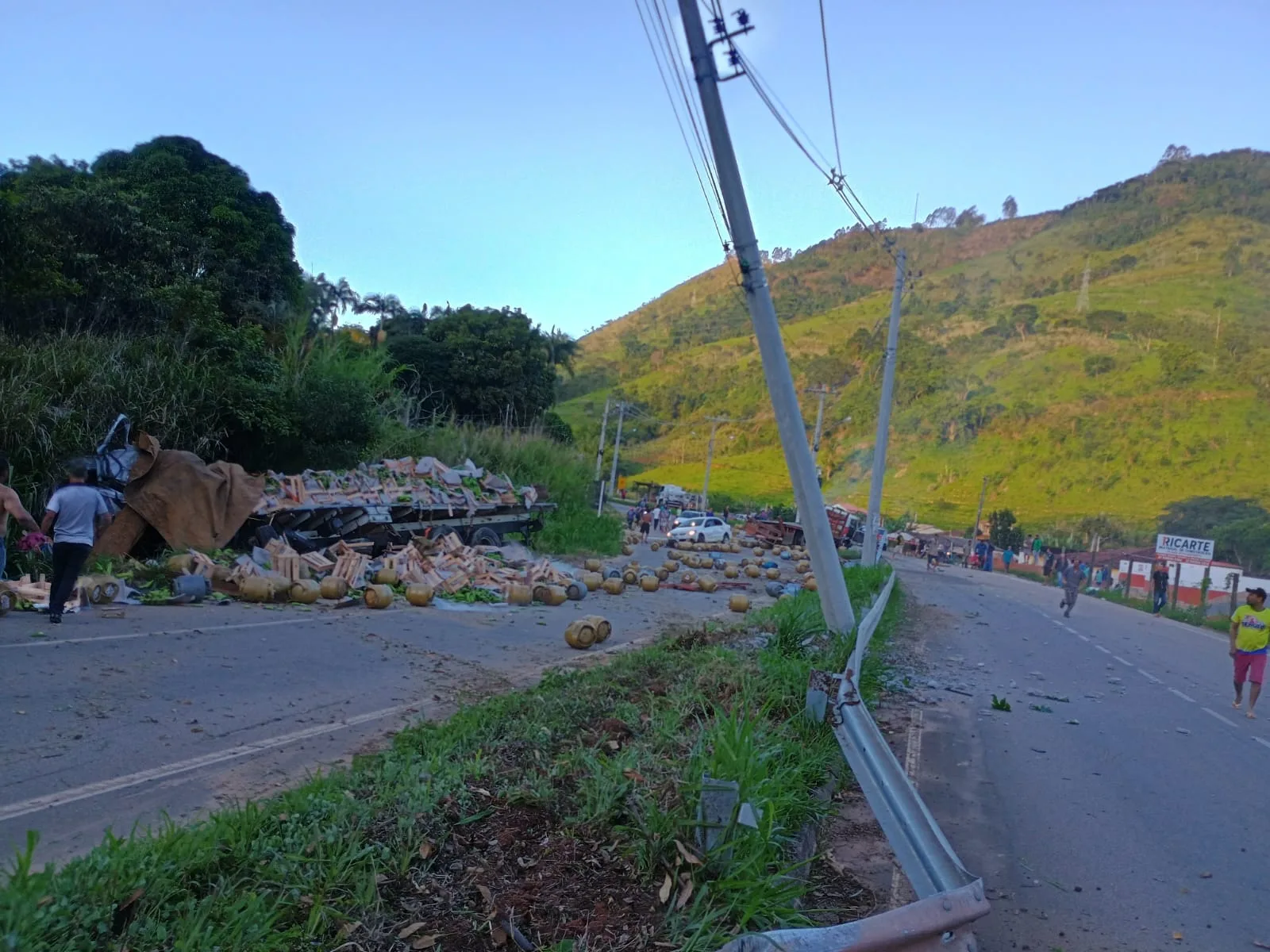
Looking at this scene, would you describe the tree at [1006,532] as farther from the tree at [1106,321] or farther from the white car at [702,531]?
the tree at [1106,321]

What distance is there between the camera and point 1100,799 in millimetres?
6996

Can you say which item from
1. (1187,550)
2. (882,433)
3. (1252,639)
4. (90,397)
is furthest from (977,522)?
(90,397)

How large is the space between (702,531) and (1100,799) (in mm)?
32541

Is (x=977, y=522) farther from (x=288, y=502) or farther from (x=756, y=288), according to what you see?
(x=756, y=288)

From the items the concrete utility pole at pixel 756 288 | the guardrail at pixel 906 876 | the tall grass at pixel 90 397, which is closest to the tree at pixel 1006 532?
the tall grass at pixel 90 397

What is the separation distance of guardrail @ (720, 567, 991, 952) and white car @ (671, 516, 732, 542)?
3302 cm

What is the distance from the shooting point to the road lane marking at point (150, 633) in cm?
826

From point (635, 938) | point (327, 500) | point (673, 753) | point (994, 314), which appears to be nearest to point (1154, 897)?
point (673, 753)

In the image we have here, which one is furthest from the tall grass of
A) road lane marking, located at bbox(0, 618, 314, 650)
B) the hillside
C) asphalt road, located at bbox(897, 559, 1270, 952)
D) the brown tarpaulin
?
the hillside

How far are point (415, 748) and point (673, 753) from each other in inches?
61.1

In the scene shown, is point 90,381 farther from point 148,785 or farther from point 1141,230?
point 1141,230

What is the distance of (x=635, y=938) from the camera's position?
3.49m

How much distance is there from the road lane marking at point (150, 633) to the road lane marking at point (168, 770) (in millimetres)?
3142

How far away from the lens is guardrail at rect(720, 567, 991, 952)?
3020 millimetres
